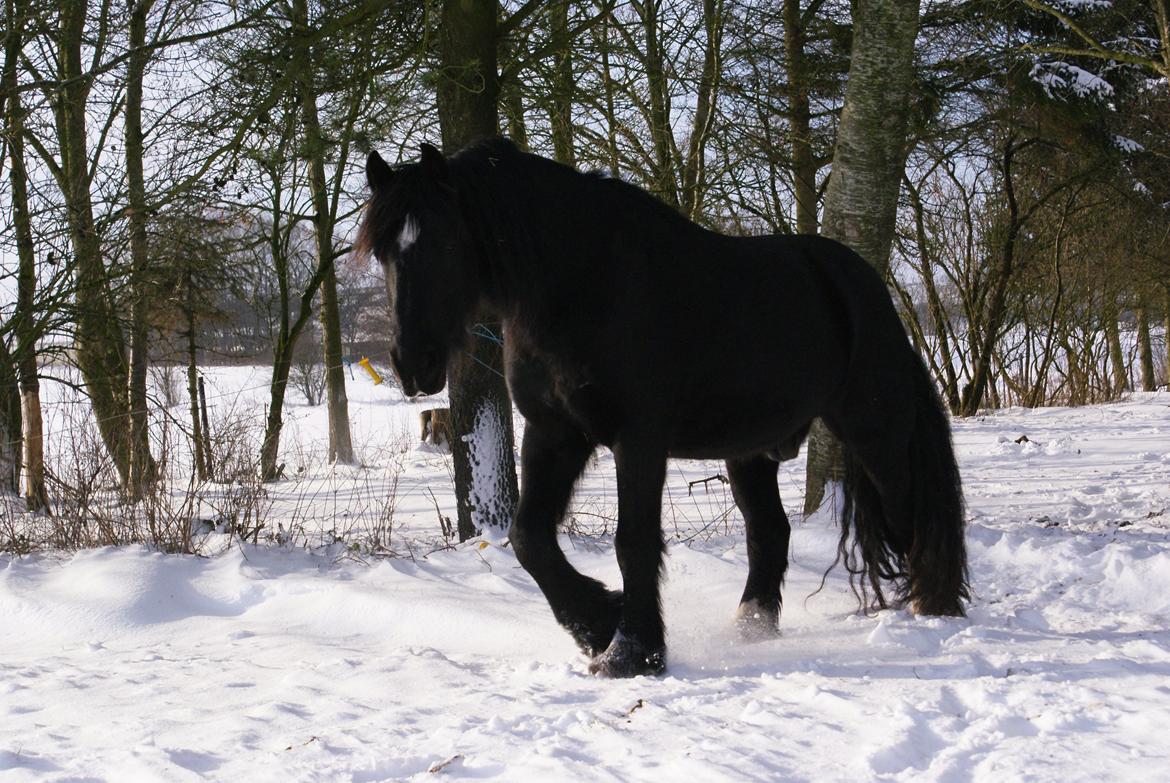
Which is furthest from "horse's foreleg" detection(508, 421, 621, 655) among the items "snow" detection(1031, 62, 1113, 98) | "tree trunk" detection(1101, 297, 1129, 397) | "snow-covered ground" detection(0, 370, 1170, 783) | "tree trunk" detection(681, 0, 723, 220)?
"tree trunk" detection(1101, 297, 1129, 397)

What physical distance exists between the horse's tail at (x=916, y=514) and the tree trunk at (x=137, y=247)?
411cm

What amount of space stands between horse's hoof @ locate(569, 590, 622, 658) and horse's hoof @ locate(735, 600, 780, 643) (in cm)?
76

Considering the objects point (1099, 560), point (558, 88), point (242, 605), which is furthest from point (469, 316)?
point (558, 88)

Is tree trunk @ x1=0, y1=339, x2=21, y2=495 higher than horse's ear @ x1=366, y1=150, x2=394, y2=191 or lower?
lower

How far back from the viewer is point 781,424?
3715 millimetres

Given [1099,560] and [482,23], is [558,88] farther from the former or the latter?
[1099,560]

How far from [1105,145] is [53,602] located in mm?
18111

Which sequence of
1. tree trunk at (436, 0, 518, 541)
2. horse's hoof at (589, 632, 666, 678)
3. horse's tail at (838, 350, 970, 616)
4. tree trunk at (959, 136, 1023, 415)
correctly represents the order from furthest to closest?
tree trunk at (959, 136, 1023, 415) → tree trunk at (436, 0, 518, 541) → horse's tail at (838, 350, 970, 616) → horse's hoof at (589, 632, 666, 678)

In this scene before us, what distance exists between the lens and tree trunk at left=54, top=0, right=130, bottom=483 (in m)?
6.81

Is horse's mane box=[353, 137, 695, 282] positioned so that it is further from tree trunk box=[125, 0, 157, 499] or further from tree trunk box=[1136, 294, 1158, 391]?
tree trunk box=[1136, 294, 1158, 391]

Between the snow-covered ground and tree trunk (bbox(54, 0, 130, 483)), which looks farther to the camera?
tree trunk (bbox(54, 0, 130, 483))

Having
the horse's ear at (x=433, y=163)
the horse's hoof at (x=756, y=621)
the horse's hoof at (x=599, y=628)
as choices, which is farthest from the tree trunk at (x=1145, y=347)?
the horse's ear at (x=433, y=163)

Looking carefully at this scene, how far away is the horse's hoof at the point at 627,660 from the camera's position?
321cm

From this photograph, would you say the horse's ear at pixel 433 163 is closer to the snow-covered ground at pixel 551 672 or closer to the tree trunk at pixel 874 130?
the snow-covered ground at pixel 551 672
